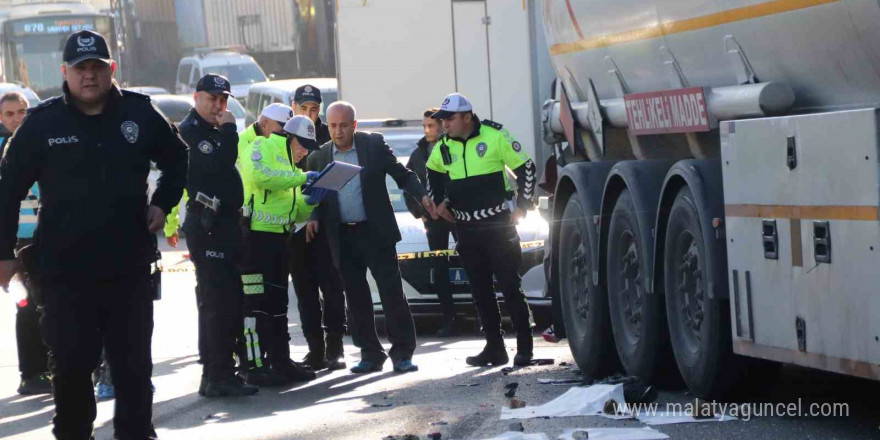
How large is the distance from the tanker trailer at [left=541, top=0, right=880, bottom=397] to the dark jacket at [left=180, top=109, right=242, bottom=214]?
2086 mm

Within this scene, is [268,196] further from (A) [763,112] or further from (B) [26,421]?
(A) [763,112]

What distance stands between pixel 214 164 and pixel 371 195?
1724mm

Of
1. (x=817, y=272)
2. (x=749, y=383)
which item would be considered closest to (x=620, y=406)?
(x=749, y=383)

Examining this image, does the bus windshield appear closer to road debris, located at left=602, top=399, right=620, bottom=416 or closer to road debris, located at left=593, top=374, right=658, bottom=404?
road debris, located at left=593, top=374, right=658, bottom=404

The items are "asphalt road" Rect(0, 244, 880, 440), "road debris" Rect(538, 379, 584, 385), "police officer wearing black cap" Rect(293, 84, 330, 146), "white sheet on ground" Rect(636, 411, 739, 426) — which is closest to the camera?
"asphalt road" Rect(0, 244, 880, 440)

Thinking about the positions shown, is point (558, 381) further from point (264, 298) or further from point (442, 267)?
point (442, 267)

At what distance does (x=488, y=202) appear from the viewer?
35.7 ft

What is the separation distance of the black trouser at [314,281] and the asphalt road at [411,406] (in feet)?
1.35

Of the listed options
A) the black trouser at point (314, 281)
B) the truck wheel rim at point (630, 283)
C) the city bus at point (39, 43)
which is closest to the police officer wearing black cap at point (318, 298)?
the black trouser at point (314, 281)

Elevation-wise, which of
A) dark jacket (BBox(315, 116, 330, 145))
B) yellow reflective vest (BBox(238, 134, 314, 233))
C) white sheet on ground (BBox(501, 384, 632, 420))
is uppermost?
dark jacket (BBox(315, 116, 330, 145))

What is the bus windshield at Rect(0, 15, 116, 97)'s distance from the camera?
40.3 metres

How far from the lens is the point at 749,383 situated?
7.88m

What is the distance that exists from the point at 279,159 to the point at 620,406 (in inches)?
125

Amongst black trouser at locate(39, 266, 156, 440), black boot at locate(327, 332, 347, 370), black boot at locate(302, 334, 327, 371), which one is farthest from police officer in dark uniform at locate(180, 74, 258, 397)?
black trouser at locate(39, 266, 156, 440)
